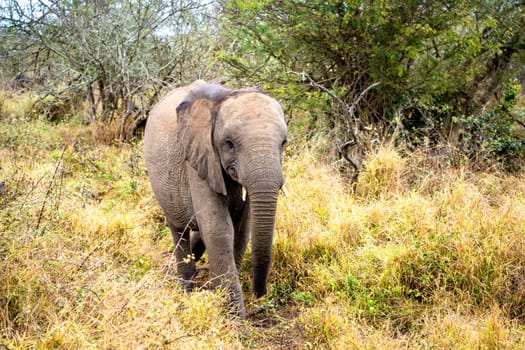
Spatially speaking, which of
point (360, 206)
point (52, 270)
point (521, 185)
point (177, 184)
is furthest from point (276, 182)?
point (521, 185)

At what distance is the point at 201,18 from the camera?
11273 mm

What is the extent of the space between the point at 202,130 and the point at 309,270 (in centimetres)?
175

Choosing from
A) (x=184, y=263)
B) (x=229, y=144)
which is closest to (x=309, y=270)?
(x=184, y=263)

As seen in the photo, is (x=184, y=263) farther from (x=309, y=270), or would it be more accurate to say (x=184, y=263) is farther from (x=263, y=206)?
(x=263, y=206)

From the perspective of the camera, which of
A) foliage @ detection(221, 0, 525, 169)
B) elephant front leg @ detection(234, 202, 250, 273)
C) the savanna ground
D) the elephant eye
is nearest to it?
the savanna ground

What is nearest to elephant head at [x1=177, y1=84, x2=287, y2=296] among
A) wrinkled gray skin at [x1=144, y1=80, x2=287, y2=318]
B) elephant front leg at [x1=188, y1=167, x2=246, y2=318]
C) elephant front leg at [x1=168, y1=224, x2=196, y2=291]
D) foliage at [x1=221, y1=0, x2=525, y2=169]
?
wrinkled gray skin at [x1=144, y1=80, x2=287, y2=318]

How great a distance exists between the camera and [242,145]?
173 inches

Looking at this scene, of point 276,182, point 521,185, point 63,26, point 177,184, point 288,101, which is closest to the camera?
point 276,182

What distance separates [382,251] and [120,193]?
382 centimetres

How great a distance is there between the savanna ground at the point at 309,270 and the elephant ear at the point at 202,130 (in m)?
0.91

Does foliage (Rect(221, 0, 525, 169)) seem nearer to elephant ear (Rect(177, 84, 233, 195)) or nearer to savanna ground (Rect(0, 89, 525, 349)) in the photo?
savanna ground (Rect(0, 89, 525, 349))

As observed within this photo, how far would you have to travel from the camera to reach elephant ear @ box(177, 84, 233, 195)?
4625mm

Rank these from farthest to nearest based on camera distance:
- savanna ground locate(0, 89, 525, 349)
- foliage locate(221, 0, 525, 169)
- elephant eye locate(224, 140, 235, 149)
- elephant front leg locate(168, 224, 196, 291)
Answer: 1. foliage locate(221, 0, 525, 169)
2. elephant front leg locate(168, 224, 196, 291)
3. elephant eye locate(224, 140, 235, 149)
4. savanna ground locate(0, 89, 525, 349)

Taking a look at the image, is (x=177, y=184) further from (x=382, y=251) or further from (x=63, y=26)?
(x=63, y=26)
